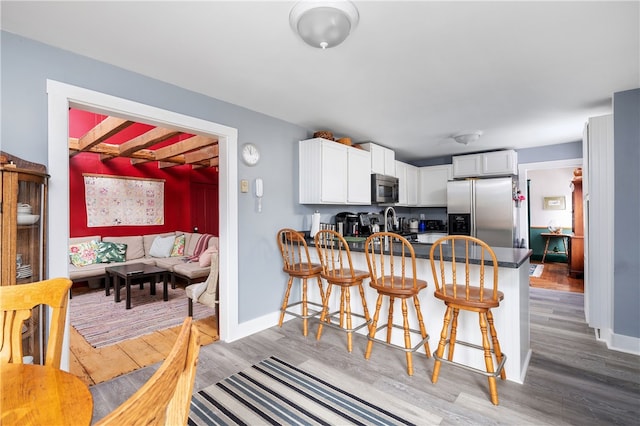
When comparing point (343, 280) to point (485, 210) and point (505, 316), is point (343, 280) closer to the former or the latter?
point (505, 316)

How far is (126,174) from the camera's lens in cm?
573

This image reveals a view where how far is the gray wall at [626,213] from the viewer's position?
2648mm

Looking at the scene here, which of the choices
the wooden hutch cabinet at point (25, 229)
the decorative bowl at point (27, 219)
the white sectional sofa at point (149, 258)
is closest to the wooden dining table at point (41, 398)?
the wooden hutch cabinet at point (25, 229)

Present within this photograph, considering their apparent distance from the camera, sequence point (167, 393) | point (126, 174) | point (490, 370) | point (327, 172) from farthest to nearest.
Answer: point (126, 174) < point (327, 172) < point (490, 370) < point (167, 393)

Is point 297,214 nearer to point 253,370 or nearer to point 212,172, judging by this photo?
point 253,370

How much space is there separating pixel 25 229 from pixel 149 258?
4.08m

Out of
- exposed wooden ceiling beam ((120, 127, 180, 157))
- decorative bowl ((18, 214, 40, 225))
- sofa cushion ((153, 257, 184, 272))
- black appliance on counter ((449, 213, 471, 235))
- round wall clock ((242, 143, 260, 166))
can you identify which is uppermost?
exposed wooden ceiling beam ((120, 127, 180, 157))

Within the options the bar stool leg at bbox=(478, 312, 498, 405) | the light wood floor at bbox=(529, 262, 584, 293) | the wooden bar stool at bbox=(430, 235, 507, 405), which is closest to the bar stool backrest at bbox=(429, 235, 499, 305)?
the wooden bar stool at bbox=(430, 235, 507, 405)

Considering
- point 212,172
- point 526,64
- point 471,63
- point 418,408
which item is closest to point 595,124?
point 526,64

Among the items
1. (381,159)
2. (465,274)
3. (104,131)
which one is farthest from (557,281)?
(104,131)

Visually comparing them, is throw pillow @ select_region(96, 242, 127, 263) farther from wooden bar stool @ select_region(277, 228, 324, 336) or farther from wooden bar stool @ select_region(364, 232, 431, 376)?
wooden bar stool @ select_region(364, 232, 431, 376)

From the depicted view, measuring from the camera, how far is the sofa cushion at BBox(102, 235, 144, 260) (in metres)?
5.28

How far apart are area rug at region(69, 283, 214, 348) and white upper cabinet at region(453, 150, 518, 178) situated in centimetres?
450

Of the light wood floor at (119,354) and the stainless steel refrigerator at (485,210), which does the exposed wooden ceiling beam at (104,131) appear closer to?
the light wood floor at (119,354)
